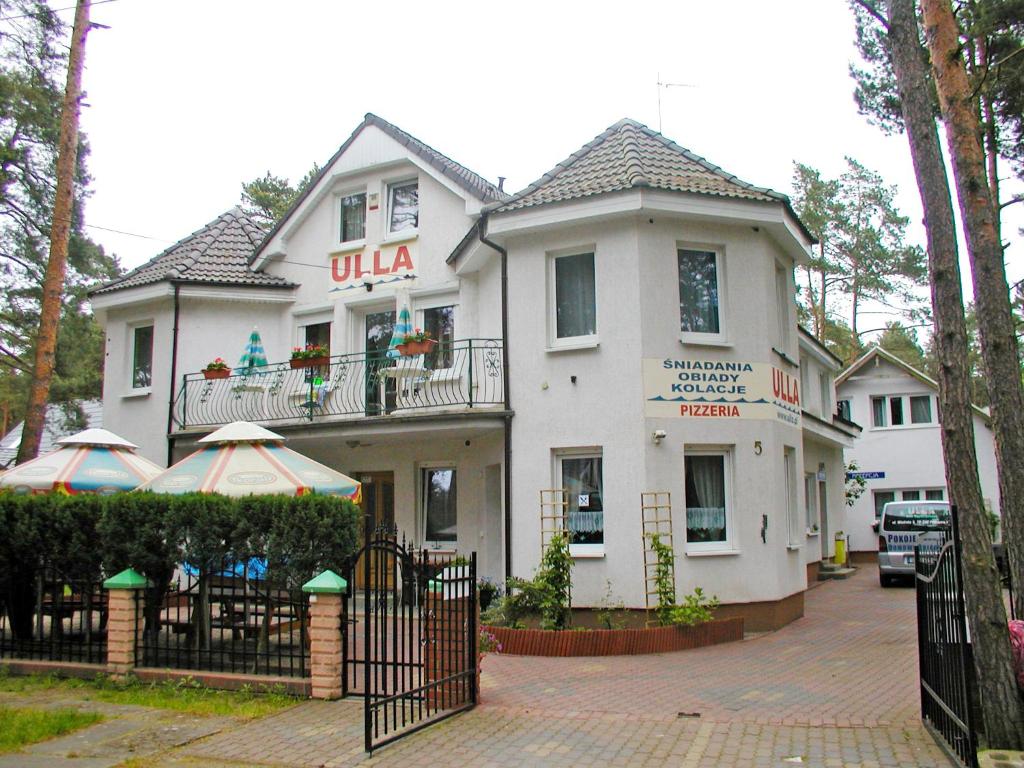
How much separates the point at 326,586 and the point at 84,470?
6448 millimetres

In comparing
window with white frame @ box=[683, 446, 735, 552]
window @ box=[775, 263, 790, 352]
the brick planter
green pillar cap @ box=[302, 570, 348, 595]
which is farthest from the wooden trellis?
green pillar cap @ box=[302, 570, 348, 595]

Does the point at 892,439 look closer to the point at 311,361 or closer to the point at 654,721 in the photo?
the point at 311,361

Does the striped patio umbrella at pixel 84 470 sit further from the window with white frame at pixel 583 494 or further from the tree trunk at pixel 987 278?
the tree trunk at pixel 987 278

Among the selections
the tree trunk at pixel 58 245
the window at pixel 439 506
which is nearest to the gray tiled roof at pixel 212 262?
the tree trunk at pixel 58 245

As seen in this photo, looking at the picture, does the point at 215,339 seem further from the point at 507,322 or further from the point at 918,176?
the point at 918,176

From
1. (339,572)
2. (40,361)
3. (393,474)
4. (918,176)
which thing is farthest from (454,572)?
(40,361)

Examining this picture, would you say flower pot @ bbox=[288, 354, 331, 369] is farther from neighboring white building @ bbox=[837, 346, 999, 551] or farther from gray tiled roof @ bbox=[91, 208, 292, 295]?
neighboring white building @ bbox=[837, 346, 999, 551]

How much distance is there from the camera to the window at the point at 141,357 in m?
19.3

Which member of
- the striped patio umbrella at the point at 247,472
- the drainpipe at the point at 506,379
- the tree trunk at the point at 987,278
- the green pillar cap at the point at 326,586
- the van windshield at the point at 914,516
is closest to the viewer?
the tree trunk at the point at 987,278

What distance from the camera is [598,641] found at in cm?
1155

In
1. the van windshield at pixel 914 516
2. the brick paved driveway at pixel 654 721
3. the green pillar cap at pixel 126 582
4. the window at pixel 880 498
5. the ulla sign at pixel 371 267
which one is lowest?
the brick paved driveway at pixel 654 721

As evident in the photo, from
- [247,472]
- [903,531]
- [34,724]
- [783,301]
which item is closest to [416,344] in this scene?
[247,472]

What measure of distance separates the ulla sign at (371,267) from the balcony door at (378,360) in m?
0.72

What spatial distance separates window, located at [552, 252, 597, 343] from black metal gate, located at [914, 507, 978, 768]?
7.50m
